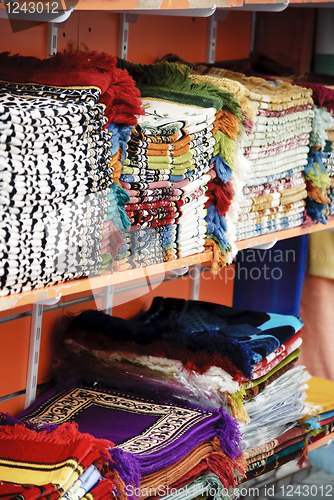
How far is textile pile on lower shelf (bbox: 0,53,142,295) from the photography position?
979 millimetres

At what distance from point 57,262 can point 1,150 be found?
221mm

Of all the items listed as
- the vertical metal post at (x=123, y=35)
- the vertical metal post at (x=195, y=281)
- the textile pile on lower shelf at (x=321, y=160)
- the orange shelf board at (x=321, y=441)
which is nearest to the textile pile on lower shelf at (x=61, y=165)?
the vertical metal post at (x=123, y=35)

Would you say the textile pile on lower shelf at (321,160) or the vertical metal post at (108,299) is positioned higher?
the textile pile on lower shelf at (321,160)

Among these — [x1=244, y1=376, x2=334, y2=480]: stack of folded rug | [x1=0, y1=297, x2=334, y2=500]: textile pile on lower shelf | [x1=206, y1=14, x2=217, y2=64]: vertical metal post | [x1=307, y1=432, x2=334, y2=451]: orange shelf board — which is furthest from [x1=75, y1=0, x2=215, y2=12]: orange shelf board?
[x1=307, y1=432, x2=334, y2=451]: orange shelf board

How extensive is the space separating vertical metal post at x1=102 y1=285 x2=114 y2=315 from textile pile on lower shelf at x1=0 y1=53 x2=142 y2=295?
582 millimetres

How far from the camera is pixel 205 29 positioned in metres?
1.91

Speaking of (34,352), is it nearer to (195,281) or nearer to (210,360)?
(210,360)

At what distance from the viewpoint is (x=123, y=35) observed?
1.64 meters

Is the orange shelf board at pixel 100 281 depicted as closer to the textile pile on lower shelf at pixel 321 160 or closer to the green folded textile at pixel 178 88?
the textile pile on lower shelf at pixel 321 160

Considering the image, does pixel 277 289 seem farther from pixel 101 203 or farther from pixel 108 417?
pixel 101 203

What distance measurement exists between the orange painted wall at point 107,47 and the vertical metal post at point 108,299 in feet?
0.05

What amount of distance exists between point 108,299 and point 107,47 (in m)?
0.67

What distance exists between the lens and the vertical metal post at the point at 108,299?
1772 millimetres

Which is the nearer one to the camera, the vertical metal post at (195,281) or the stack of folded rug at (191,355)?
the stack of folded rug at (191,355)
